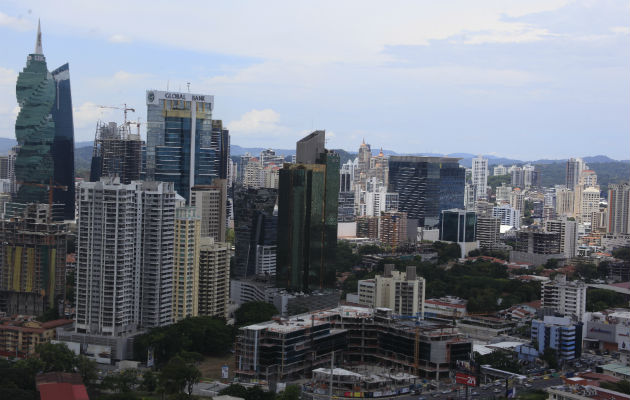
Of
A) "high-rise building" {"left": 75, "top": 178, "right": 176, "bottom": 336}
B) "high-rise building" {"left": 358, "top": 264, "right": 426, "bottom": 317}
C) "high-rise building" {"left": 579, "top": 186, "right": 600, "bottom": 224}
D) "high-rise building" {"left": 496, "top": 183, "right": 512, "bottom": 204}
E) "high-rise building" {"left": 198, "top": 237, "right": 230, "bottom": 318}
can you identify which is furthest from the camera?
"high-rise building" {"left": 496, "top": 183, "right": 512, "bottom": 204}

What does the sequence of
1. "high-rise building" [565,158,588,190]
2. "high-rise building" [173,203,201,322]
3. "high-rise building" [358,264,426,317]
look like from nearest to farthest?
"high-rise building" [173,203,201,322] → "high-rise building" [358,264,426,317] → "high-rise building" [565,158,588,190]

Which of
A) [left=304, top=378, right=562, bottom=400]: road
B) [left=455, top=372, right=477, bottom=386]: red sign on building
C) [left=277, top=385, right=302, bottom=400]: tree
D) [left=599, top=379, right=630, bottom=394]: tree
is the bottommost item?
[left=304, top=378, right=562, bottom=400]: road

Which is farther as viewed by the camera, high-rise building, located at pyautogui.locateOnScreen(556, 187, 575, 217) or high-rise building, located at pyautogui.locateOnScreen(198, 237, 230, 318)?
high-rise building, located at pyautogui.locateOnScreen(556, 187, 575, 217)

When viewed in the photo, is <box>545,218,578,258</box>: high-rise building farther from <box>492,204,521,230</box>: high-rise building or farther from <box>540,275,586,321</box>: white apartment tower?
<box>540,275,586,321</box>: white apartment tower

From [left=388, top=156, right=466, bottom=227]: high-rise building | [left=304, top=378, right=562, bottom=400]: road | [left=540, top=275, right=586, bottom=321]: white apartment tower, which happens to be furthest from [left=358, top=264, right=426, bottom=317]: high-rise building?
[left=388, top=156, right=466, bottom=227]: high-rise building

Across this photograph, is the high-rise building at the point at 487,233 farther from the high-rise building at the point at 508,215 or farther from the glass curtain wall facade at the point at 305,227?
the glass curtain wall facade at the point at 305,227

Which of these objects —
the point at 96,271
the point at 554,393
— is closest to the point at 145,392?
the point at 96,271

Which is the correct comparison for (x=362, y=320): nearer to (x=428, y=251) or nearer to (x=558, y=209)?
(x=428, y=251)

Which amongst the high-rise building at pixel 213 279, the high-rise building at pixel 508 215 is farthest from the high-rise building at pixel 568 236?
the high-rise building at pixel 213 279
